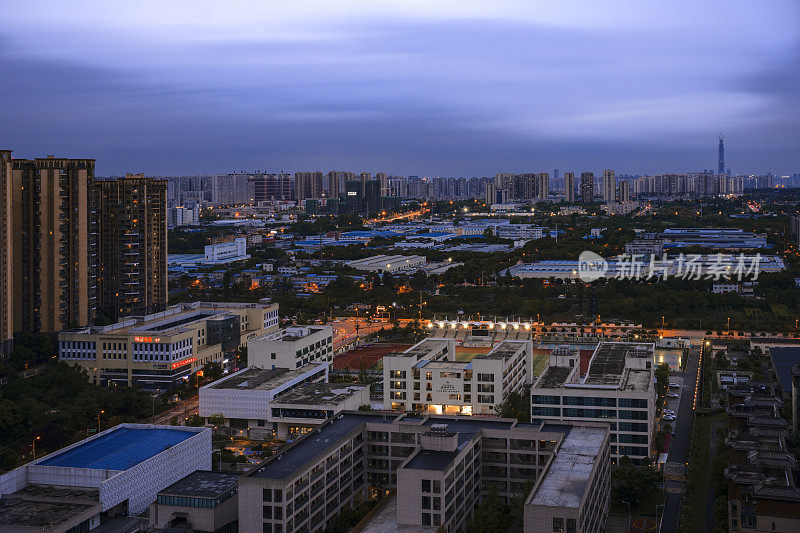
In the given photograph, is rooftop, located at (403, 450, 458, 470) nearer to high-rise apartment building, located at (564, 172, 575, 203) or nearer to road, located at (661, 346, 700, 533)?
road, located at (661, 346, 700, 533)

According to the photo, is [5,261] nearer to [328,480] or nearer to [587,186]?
[328,480]

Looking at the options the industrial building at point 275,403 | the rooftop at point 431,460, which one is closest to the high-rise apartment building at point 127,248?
the industrial building at point 275,403

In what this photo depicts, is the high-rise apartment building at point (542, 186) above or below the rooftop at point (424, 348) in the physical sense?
above

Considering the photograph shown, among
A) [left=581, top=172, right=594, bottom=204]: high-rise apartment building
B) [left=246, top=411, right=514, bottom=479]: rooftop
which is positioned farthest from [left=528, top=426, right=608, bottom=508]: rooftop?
[left=581, top=172, right=594, bottom=204]: high-rise apartment building

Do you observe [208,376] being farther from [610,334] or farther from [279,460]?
[610,334]

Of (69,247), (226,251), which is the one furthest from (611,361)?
(226,251)

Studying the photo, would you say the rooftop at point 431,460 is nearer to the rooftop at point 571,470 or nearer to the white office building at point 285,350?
the rooftop at point 571,470
